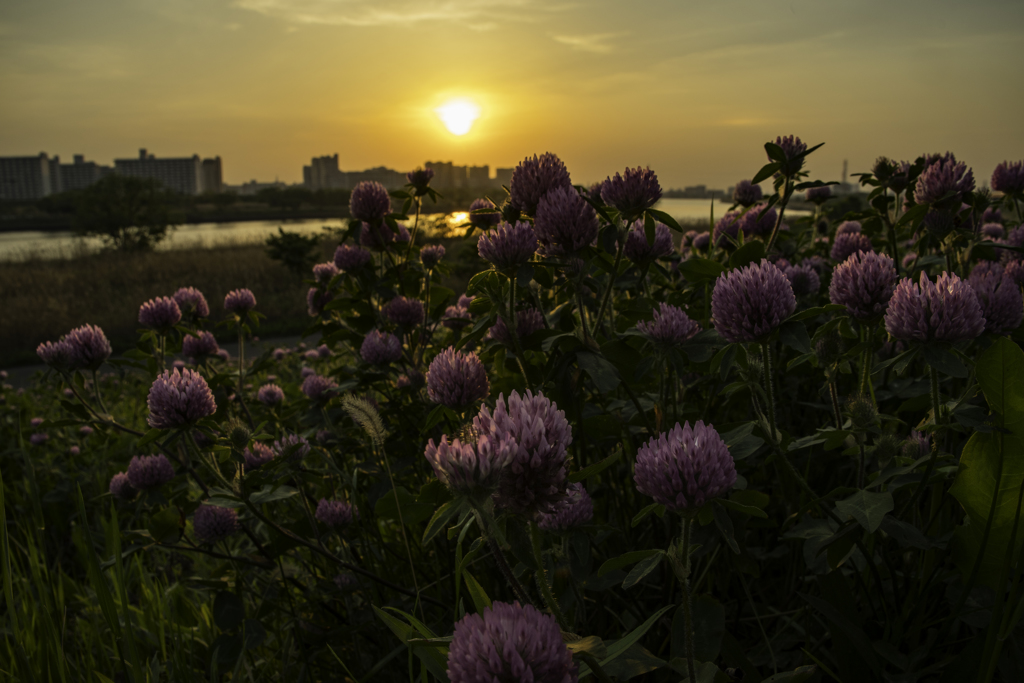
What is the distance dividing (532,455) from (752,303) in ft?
2.13

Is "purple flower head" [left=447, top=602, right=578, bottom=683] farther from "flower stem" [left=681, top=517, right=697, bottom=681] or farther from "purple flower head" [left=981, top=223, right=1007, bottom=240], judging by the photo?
"purple flower head" [left=981, top=223, right=1007, bottom=240]

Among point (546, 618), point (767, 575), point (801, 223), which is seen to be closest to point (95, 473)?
point (767, 575)

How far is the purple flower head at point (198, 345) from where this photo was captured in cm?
302

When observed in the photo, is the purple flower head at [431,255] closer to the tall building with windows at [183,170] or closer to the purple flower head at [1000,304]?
the purple flower head at [1000,304]

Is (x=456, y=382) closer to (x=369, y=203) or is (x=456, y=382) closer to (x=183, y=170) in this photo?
(x=369, y=203)

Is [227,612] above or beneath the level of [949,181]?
beneath

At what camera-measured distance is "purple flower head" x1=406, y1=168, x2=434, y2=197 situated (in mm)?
2695

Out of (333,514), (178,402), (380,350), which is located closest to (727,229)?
(380,350)

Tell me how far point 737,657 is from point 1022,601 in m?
0.48

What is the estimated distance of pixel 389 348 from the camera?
229 cm

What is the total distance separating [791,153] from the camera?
74.6 inches

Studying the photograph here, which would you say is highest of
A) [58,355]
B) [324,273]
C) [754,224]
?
[754,224]

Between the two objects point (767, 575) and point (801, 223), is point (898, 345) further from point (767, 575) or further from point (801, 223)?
point (801, 223)

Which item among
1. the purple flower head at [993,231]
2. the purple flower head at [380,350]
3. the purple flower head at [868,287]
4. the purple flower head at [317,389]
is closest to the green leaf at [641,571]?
the purple flower head at [868,287]
